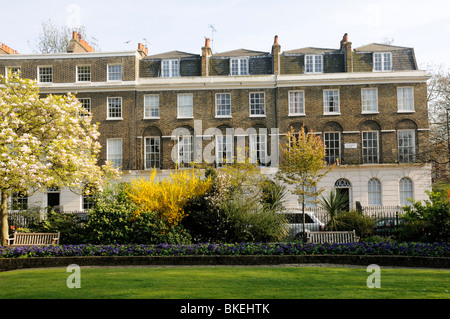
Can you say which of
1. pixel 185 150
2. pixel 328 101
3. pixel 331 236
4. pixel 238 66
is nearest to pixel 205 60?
pixel 238 66

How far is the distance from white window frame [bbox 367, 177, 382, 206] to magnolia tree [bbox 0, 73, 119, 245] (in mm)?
20514

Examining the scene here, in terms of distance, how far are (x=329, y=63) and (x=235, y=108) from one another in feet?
26.2

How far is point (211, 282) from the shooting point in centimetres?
1052

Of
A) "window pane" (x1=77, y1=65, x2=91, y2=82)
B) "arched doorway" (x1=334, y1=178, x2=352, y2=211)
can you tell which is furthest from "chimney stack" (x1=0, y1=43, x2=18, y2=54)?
"arched doorway" (x1=334, y1=178, x2=352, y2=211)

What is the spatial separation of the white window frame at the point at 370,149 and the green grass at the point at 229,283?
2147 centimetres

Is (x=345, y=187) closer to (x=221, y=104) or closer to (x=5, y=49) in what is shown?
(x=221, y=104)

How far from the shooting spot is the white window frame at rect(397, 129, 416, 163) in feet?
108

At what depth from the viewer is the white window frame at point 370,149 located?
110 feet

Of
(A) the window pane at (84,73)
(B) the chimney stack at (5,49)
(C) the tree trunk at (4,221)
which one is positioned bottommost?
(C) the tree trunk at (4,221)

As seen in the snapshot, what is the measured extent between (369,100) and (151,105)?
53.6ft

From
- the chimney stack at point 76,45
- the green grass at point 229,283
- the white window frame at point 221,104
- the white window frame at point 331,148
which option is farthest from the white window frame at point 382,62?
the green grass at point 229,283

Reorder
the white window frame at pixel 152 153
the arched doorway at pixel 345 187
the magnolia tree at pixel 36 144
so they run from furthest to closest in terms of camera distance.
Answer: the white window frame at pixel 152 153 < the arched doorway at pixel 345 187 < the magnolia tree at pixel 36 144

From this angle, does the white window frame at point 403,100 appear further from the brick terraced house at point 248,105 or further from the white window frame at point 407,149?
the white window frame at point 407,149
